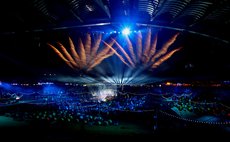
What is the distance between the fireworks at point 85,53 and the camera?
45.6ft

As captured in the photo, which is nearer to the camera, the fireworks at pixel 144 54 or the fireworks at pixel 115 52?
the fireworks at pixel 115 52

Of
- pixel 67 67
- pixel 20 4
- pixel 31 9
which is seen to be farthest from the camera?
pixel 67 67

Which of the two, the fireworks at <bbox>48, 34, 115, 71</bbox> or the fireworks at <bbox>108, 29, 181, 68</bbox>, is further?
the fireworks at <bbox>108, 29, 181, 68</bbox>

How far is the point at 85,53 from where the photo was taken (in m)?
16.1

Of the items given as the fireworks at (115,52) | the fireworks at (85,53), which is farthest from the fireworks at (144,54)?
the fireworks at (85,53)

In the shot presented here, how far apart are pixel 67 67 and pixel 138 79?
568cm

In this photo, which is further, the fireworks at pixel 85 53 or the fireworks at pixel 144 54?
the fireworks at pixel 144 54

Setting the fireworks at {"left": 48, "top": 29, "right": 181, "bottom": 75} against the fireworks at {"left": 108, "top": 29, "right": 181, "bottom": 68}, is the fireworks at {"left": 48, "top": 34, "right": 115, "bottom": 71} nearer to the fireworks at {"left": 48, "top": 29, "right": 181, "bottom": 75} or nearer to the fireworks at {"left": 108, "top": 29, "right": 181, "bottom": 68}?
the fireworks at {"left": 48, "top": 29, "right": 181, "bottom": 75}

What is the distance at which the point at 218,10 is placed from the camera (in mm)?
5160

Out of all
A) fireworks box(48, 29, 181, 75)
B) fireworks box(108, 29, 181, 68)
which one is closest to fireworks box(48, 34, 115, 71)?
fireworks box(48, 29, 181, 75)

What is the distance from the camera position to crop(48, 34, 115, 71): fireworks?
45.6 feet

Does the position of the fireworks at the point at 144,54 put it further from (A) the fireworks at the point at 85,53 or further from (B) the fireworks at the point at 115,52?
(A) the fireworks at the point at 85,53

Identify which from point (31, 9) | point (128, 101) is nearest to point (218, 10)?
point (31, 9)

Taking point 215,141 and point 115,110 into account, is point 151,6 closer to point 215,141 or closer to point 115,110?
point 215,141
